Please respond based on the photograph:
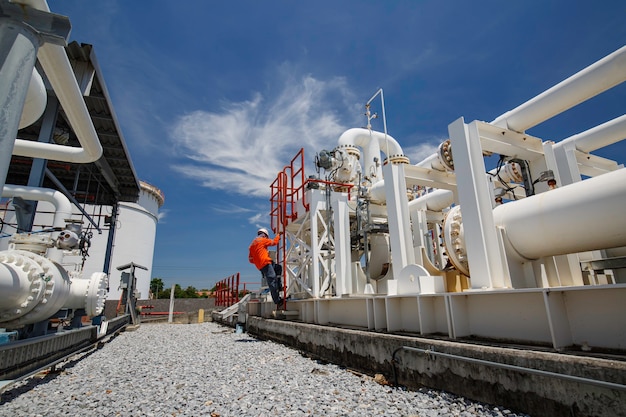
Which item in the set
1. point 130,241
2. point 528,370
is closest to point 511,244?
point 528,370

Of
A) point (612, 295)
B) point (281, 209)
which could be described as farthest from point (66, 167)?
point (612, 295)

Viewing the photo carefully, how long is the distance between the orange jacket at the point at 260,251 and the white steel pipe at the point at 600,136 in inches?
261

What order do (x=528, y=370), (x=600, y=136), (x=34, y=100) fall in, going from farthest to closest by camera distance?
(x=600, y=136)
(x=528, y=370)
(x=34, y=100)

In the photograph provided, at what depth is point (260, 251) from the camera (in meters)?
8.77

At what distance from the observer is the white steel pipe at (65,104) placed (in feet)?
8.02

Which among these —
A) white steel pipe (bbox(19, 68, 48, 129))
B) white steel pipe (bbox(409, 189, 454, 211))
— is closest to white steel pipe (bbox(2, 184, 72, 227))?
white steel pipe (bbox(19, 68, 48, 129))

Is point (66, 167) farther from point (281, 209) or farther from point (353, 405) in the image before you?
point (353, 405)

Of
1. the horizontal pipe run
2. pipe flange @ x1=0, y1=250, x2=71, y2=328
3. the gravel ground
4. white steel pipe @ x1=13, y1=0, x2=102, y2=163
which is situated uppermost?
white steel pipe @ x1=13, y1=0, x2=102, y2=163

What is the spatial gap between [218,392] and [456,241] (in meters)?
3.92

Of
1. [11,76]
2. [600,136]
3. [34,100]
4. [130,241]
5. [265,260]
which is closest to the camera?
[11,76]

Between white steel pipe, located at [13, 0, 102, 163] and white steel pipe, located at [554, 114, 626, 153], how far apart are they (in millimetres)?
7226

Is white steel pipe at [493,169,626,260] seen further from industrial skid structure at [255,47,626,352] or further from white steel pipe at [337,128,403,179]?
white steel pipe at [337,128,403,179]

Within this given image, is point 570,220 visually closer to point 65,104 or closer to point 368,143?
point 65,104

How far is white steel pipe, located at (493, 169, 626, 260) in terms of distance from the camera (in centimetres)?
346
